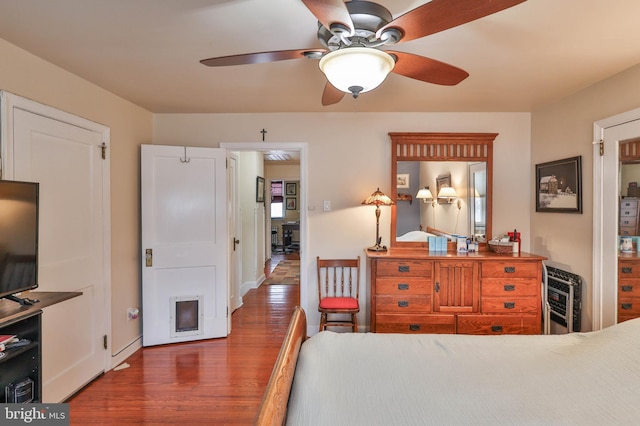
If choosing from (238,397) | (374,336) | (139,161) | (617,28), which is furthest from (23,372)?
(617,28)

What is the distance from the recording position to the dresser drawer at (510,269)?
2.80 m

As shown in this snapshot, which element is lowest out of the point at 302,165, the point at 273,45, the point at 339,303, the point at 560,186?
the point at 339,303

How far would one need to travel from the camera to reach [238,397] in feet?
7.59

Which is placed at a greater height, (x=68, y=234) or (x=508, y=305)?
(x=68, y=234)

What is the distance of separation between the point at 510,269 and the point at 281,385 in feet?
8.14

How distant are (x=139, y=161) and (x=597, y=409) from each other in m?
3.65

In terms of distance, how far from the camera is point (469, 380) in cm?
131

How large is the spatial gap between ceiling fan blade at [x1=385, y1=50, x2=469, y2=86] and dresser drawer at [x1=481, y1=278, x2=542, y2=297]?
188 centimetres

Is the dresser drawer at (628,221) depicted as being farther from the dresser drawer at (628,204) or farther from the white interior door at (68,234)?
the white interior door at (68,234)

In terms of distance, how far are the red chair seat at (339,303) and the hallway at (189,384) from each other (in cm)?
64

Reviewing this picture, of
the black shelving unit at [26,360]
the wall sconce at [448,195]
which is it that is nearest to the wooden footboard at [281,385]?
the black shelving unit at [26,360]

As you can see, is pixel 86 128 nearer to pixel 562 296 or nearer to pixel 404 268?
pixel 404 268

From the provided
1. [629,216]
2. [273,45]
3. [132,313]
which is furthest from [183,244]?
[629,216]

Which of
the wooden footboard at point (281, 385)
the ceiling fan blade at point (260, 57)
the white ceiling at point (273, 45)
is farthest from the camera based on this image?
the white ceiling at point (273, 45)
